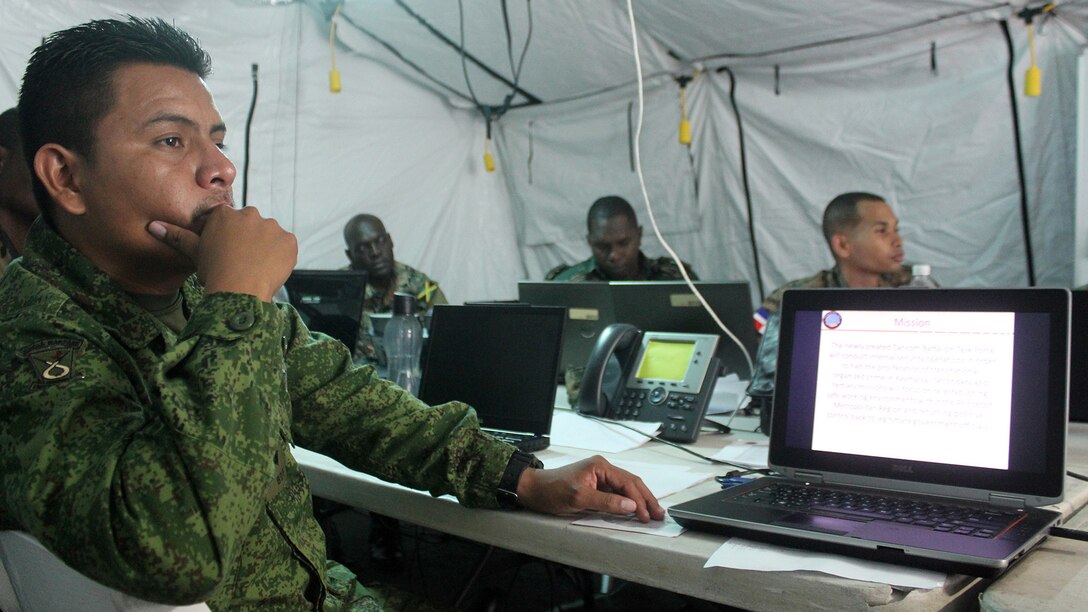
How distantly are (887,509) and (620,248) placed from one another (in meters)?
3.16

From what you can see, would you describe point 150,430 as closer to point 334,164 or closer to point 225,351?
point 225,351

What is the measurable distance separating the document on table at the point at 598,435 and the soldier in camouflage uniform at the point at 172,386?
0.45 m

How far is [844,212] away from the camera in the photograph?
3359 mm

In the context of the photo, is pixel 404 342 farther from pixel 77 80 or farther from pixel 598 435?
pixel 77 80

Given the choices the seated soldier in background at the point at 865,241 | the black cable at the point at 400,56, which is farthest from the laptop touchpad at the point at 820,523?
the black cable at the point at 400,56

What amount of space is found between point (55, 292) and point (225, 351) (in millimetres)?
255

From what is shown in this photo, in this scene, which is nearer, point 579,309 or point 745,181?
point 579,309

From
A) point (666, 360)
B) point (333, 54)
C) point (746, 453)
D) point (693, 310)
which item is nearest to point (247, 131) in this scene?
point (333, 54)

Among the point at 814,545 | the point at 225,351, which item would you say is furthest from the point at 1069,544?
the point at 225,351

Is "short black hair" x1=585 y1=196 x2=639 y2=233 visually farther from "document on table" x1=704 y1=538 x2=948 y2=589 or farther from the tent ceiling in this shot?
"document on table" x1=704 y1=538 x2=948 y2=589

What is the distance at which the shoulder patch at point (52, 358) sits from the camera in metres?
0.84

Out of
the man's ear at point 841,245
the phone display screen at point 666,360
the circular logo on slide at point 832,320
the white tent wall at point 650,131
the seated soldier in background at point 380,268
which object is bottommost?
the phone display screen at point 666,360

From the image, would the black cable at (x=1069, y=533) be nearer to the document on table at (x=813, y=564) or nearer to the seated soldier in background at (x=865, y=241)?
the document on table at (x=813, y=564)

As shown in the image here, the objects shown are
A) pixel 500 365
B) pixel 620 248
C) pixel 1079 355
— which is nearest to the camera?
pixel 1079 355
